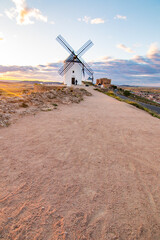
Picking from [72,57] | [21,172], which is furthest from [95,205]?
[72,57]

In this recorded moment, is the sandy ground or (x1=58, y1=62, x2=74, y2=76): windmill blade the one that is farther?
(x1=58, y1=62, x2=74, y2=76): windmill blade

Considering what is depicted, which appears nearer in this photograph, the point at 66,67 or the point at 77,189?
the point at 77,189

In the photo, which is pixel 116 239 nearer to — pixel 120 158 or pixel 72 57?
pixel 120 158

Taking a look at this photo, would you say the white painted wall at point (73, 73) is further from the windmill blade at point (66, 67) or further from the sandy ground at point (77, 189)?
the sandy ground at point (77, 189)

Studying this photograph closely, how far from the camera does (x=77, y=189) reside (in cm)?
313

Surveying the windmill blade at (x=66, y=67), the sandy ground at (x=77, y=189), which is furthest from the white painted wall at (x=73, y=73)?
the sandy ground at (x=77, y=189)

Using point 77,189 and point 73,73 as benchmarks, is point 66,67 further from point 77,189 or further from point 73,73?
point 77,189

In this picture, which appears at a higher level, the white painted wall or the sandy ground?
the white painted wall

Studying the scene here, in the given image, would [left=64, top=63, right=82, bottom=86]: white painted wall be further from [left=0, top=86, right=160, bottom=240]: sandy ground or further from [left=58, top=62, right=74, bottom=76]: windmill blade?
[left=0, top=86, right=160, bottom=240]: sandy ground

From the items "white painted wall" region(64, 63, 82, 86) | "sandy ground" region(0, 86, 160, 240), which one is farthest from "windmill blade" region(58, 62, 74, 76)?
"sandy ground" region(0, 86, 160, 240)

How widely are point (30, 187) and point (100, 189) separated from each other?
5.58 ft

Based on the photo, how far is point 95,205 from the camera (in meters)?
2.77

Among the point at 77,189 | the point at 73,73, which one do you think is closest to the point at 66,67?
the point at 73,73

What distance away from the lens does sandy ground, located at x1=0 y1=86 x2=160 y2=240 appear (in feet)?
7.66
